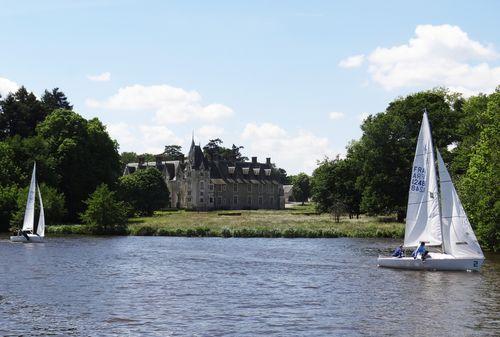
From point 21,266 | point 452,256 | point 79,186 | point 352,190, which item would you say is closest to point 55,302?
point 21,266

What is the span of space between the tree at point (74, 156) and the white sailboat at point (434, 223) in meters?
64.5

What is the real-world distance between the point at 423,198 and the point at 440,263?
14.7 ft

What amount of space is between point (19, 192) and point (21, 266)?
42834 millimetres

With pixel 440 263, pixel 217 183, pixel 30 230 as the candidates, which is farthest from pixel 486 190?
pixel 217 183

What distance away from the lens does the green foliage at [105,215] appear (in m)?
83.1

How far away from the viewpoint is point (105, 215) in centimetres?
8375

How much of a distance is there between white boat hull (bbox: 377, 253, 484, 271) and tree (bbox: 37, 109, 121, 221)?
6521cm

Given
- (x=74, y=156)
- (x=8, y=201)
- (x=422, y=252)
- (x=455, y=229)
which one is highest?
(x=74, y=156)

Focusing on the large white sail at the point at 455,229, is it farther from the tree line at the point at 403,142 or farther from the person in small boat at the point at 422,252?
the tree line at the point at 403,142

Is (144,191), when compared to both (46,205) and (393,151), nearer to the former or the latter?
(46,205)

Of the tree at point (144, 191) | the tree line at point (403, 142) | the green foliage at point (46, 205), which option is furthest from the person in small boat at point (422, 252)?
the tree at point (144, 191)

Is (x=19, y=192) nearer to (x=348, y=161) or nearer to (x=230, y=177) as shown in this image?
(x=348, y=161)

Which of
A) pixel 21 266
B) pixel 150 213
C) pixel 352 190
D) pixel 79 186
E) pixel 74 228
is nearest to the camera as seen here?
pixel 21 266

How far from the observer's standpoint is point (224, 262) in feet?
165
